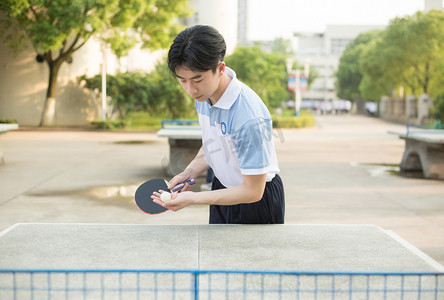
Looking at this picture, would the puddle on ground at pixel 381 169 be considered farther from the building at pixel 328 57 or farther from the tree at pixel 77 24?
the building at pixel 328 57

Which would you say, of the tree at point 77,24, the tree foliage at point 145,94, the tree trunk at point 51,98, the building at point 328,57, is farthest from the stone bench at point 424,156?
the building at point 328,57

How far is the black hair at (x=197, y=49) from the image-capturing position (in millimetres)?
2471

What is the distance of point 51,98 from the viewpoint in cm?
2644

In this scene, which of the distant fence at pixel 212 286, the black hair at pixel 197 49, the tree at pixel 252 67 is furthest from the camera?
the tree at pixel 252 67

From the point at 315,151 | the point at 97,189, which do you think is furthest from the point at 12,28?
the point at 97,189

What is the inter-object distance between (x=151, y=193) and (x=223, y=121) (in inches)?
25.5

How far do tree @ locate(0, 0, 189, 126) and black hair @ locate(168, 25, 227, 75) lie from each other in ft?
68.7

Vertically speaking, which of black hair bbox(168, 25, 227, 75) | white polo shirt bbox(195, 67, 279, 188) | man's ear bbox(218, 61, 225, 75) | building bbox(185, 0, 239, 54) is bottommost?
white polo shirt bbox(195, 67, 279, 188)

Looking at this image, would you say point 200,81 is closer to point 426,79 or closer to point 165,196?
point 165,196

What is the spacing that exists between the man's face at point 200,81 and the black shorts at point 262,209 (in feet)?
2.22

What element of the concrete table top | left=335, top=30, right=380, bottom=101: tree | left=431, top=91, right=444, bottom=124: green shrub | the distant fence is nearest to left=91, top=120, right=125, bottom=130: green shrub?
left=431, top=91, right=444, bottom=124: green shrub

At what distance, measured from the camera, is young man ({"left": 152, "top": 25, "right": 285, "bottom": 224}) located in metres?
2.50

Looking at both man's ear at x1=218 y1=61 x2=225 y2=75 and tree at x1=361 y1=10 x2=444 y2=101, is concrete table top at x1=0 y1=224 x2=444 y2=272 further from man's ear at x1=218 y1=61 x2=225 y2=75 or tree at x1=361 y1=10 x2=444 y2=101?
tree at x1=361 y1=10 x2=444 y2=101

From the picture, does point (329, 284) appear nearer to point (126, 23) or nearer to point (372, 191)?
point (372, 191)
